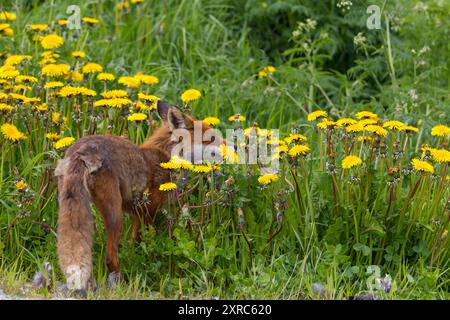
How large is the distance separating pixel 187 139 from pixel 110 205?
1124mm

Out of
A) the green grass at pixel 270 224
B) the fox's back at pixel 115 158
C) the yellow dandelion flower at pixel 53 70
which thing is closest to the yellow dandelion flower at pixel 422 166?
the green grass at pixel 270 224

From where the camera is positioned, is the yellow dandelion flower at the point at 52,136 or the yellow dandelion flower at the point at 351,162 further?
the yellow dandelion flower at the point at 52,136

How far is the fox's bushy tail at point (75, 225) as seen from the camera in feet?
16.1

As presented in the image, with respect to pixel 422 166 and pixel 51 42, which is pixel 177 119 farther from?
pixel 422 166

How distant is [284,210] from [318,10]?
13.5ft

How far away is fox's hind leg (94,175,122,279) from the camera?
521cm

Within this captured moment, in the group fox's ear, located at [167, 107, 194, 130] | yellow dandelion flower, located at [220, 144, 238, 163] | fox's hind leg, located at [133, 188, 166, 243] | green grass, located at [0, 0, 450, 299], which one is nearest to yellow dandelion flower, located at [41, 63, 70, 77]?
green grass, located at [0, 0, 450, 299]

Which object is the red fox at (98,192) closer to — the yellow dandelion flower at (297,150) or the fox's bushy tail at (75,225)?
the fox's bushy tail at (75,225)

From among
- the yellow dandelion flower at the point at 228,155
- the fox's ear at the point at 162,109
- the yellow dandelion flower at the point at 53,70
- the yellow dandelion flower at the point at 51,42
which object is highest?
the yellow dandelion flower at the point at 51,42

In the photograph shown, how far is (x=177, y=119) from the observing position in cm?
609

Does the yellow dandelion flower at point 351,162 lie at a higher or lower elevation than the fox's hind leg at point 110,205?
higher

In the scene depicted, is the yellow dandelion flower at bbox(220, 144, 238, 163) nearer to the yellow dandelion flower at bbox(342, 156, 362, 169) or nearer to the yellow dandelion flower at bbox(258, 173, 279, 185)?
the yellow dandelion flower at bbox(258, 173, 279, 185)

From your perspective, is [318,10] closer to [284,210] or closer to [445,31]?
[445,31]

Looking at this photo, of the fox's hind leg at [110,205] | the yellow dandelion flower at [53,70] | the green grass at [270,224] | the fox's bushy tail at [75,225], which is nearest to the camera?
the fox's bushy tail at [75,225]
